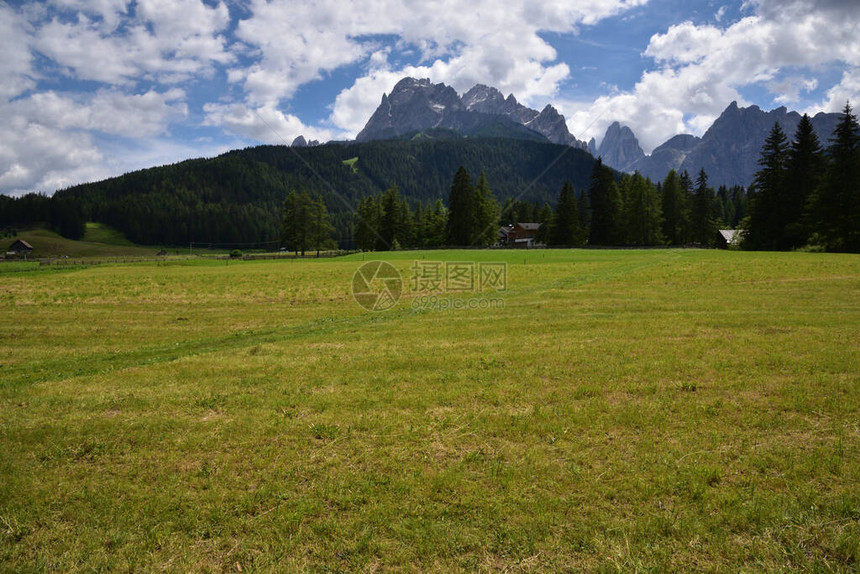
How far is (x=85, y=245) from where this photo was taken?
17050 cm

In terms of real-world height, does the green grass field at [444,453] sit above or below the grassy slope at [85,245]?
below

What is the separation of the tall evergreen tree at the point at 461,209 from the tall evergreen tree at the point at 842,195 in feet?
202

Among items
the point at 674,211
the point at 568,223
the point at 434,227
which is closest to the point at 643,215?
the point at 674,211

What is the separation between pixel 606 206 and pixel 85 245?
7935 inches

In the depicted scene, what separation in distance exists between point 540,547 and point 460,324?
12.1 metres

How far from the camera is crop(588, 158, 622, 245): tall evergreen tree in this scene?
91.7 meters

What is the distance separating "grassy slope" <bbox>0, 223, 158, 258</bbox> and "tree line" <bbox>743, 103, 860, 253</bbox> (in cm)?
17536

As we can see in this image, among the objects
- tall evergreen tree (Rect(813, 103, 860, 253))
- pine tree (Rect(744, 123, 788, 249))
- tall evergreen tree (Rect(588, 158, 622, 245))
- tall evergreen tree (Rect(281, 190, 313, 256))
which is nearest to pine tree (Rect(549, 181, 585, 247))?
tall evergreen tree (Rect(588, 158, 622, 245))

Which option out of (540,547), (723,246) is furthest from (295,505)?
(723,246)

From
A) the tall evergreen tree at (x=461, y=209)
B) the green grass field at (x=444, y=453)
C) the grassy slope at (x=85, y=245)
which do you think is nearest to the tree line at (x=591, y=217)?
the tall evergreen tree at (x=461, y=209)

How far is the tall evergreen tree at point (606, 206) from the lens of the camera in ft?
A: 301

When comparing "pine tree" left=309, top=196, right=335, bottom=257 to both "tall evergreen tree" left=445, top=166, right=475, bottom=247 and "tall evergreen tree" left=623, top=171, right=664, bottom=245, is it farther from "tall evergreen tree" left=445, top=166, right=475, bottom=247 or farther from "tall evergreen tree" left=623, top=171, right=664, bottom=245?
"tall evergreen tree" left=623, top=171, right=664, bottom=245

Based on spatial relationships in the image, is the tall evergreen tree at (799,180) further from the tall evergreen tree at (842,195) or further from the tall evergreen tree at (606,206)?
the tall evergreen tree at (606,206)

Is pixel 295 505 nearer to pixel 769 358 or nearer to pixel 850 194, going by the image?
pixel 769 358
